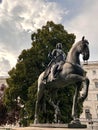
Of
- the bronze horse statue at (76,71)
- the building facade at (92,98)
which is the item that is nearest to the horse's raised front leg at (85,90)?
the bronze horse statue at (76,71)

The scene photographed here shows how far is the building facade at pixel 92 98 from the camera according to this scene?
222ft

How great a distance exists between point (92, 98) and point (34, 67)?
4372cm

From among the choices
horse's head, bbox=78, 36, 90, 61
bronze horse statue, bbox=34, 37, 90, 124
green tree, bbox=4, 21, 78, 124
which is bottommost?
bronze horse statue, bbox=34, 37, 90, 124

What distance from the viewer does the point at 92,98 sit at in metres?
69.8

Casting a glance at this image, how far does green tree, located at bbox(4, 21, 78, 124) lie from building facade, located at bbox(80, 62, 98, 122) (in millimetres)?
40267

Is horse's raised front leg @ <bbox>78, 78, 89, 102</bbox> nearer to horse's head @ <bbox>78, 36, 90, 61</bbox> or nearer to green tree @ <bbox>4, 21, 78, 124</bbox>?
horse's head @ <bbox>78, 36, 90, 61</bbox>

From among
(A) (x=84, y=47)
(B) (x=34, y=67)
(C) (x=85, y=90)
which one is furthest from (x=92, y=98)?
(C) (x=85, y=90)

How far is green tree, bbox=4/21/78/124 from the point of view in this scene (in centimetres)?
2647

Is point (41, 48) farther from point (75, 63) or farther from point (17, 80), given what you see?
point (75, 63)

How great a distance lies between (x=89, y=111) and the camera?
6850 cm

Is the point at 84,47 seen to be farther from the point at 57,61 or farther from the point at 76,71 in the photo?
the point at 57,61

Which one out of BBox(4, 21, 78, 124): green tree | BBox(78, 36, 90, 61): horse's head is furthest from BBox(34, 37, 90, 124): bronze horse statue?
BBox(4, 21, 78, 124): green tree

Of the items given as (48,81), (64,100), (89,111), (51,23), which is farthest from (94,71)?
(48,81)

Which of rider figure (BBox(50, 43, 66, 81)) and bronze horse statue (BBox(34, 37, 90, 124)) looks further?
rider figure (BBox(50, 43, 66, 81))
